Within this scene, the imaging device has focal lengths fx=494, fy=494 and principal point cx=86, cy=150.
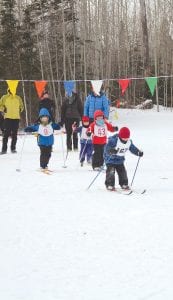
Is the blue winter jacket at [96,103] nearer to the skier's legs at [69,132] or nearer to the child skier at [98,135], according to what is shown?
the skier's legs at [69,132]

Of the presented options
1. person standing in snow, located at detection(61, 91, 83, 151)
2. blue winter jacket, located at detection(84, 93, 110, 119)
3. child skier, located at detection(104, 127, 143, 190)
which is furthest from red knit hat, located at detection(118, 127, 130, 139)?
person standing in snow, located at detection(61, 91, 83, 151)

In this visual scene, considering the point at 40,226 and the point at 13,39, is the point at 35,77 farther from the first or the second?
the point at 40,226

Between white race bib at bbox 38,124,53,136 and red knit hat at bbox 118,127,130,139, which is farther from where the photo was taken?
white race bib at bbox 38,124,53,136

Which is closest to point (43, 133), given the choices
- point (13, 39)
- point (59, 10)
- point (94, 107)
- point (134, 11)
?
point (94, 107)

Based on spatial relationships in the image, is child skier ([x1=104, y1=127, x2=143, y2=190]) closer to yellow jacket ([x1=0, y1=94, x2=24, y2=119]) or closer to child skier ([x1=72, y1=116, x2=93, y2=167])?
child skier ([x1=72, y1=116, x2=93, y2=167])

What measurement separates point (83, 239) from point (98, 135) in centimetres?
516

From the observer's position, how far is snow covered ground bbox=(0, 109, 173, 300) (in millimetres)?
4164

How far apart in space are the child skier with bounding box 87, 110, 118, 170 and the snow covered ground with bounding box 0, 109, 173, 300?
Result: 719mm

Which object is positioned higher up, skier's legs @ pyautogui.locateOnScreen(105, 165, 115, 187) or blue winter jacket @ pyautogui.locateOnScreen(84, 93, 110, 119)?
blue winter jacket @ pyautogui.locateOnScreen(84, 93, 110, 119)

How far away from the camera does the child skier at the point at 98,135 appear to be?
10.4 metres

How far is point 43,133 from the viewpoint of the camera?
10594 mm

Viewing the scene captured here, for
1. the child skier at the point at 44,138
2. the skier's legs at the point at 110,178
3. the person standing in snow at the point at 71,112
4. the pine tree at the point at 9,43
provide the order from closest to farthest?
the skier's legs at the point at 110,178, the child skier at the point at 44,138, the person standing in snow at the point at 71,112, the pine tree at the point at 9,43

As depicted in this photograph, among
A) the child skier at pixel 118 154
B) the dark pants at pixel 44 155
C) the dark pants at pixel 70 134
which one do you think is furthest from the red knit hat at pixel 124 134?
the dark pants at pixel 70 134

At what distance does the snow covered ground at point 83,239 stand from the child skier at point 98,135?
0.72 metres
